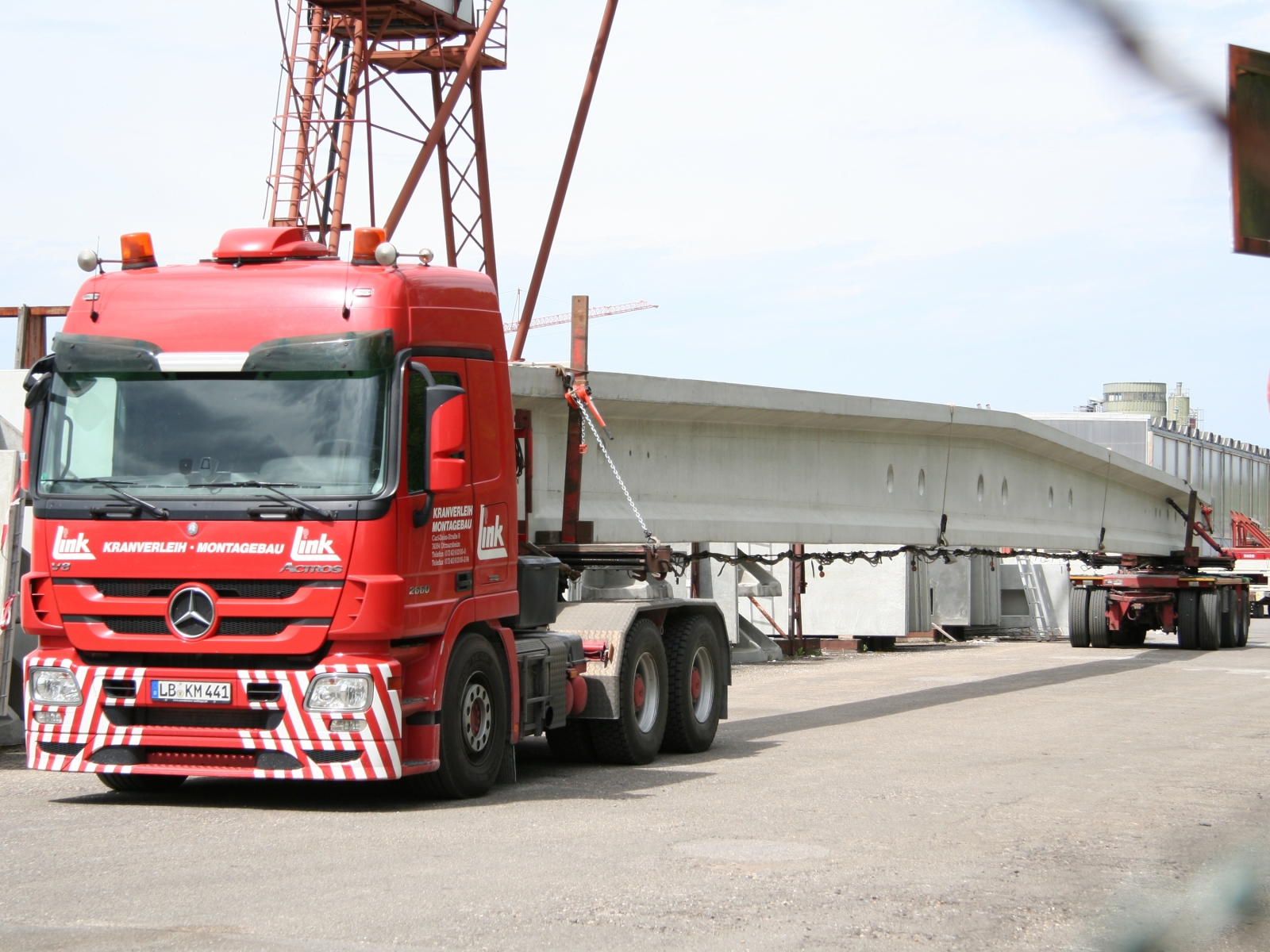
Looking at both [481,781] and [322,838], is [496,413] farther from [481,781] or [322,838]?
[322,838]

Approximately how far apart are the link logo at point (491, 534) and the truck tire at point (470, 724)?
543 mm

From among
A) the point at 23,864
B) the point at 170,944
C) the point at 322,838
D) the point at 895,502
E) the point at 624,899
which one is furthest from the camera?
the point at 895,502

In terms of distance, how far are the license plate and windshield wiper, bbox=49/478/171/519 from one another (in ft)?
3.22

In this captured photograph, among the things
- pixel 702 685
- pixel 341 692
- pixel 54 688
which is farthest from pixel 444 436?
pixel 702 685

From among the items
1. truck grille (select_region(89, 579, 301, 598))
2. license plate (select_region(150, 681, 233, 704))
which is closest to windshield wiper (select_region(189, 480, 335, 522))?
truck grille (select_region(89, 579, 301, 598))

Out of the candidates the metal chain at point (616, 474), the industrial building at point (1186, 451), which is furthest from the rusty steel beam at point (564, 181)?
the industrial building at point (1186, 451)

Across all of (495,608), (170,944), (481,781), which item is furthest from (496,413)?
(170,944)

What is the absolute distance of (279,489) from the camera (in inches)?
356

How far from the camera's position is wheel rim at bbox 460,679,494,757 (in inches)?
392

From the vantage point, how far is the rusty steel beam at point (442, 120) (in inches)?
1016

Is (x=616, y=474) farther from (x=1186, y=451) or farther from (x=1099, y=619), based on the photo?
(x=1186, y=451)

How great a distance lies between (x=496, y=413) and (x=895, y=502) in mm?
9881

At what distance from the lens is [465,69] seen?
93.7 ft

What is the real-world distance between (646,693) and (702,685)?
0.93 meters
